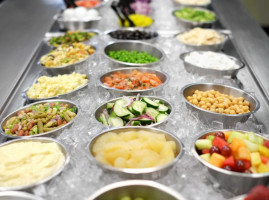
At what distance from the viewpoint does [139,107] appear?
2.03m

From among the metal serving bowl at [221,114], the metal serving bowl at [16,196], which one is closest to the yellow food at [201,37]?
the metal serving bowl at [221,114]

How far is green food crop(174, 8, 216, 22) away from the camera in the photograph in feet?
13.0

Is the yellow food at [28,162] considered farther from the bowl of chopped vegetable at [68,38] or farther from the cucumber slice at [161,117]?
the bowl of chopped vegetable at [68,38]

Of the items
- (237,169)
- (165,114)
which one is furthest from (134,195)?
(165,114)

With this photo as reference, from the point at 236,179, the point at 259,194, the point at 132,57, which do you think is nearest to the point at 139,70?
the point at 132,57

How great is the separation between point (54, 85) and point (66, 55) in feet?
1.87

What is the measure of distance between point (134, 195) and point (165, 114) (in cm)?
73

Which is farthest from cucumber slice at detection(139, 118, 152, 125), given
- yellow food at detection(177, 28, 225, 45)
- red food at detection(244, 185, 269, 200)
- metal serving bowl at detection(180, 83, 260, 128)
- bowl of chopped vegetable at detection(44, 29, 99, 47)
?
bowl of chopped vegetable at detection(44, 29, 99, 47)

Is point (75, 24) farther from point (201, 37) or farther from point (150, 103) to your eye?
point (150, 103)

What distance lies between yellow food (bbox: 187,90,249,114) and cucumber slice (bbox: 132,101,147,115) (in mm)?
389

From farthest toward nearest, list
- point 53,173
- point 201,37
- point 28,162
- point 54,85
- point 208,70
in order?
point 201,37 → point 208,70 → point 54,85 → point 28,162 → point 53,173

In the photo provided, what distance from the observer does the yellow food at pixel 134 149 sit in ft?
5.08

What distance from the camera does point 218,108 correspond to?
2.12 meters

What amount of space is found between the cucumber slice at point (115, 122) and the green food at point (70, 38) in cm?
161
